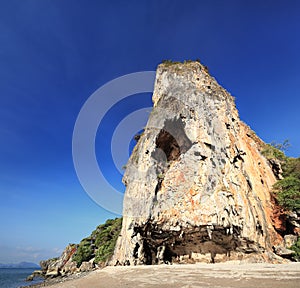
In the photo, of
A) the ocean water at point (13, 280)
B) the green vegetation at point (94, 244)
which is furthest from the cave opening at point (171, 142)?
the ocean water at point (13, 280)

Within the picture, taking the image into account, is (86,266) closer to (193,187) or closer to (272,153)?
(193,187)

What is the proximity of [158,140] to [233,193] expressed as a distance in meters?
7.99

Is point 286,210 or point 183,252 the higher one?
point 286,210

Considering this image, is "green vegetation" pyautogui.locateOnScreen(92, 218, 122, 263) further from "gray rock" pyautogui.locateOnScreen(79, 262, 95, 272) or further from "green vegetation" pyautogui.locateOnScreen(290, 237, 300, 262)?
"green vegetation" pyautogui.locateOnScreen(290, 237, 300, 262)

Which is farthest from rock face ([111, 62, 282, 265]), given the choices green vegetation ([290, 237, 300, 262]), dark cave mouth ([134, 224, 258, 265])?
green vegetation ([290, 237, 300, 262])

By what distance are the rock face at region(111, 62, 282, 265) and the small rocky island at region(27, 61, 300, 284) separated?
0.23ft

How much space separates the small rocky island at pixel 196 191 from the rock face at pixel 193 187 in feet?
0.23

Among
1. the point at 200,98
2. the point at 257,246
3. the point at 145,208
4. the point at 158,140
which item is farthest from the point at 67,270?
the point at 200,98

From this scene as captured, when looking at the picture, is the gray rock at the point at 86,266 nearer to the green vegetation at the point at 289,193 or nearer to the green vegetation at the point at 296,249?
the green vegetation at the point at 296,249

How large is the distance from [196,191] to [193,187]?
1.29ft

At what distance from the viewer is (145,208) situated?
59.7 feet

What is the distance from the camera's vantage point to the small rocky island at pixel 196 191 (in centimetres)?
1614

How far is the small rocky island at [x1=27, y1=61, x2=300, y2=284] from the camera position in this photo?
16.1 m

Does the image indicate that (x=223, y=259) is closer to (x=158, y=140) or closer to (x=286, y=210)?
(x=286, y=210)
